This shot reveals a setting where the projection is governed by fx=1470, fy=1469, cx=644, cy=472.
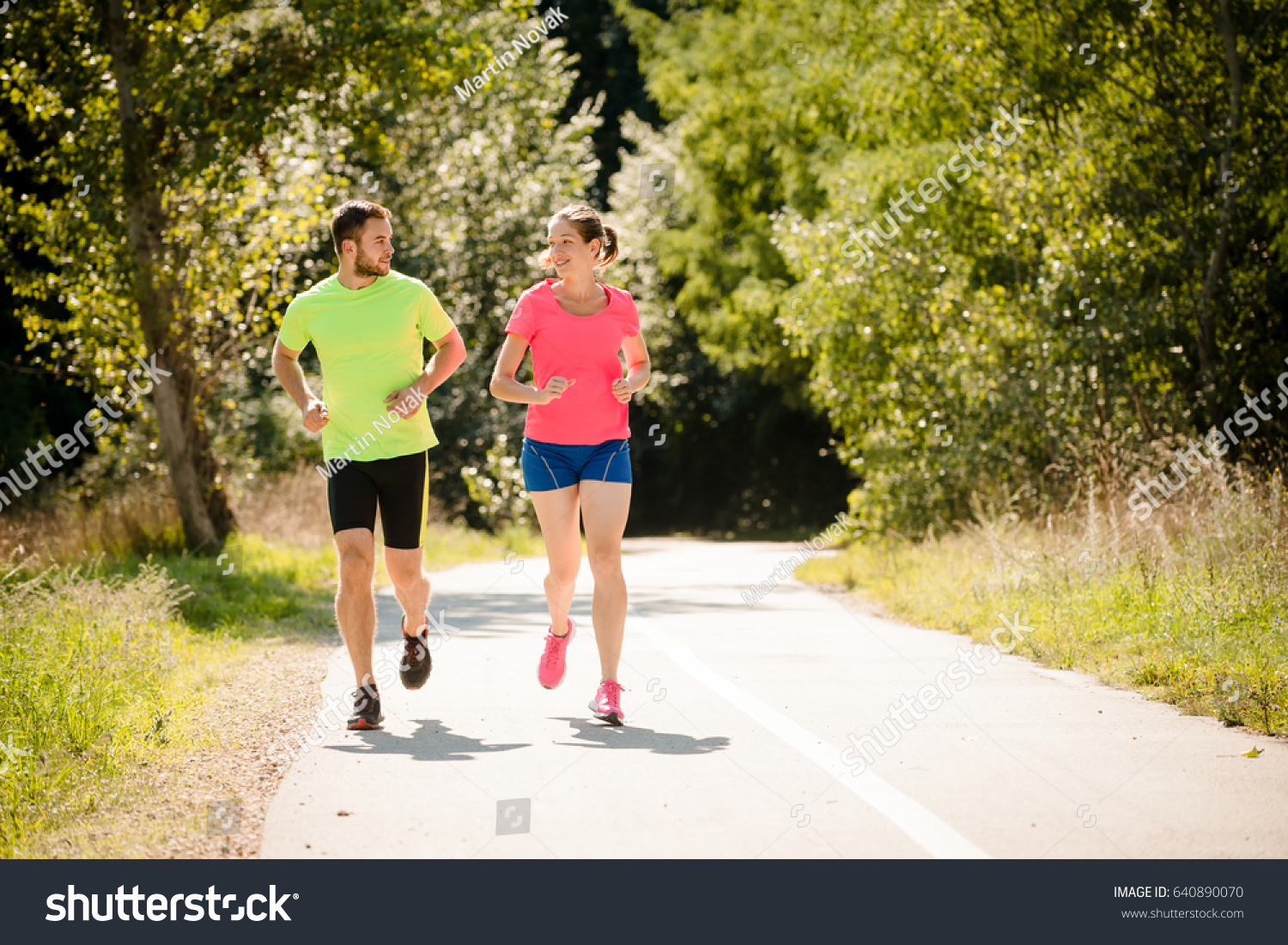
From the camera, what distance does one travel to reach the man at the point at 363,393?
6664 mm

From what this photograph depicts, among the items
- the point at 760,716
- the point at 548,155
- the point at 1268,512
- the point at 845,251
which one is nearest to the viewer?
the point at 760,716

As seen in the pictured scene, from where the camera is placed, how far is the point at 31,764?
5.46 metres

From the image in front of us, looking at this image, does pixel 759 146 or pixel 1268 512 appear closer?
pixel 1268 512

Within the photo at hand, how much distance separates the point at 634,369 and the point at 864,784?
8.15ft

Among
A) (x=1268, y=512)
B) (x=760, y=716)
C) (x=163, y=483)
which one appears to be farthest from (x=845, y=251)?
(x=760, y=716)

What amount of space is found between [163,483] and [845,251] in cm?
909

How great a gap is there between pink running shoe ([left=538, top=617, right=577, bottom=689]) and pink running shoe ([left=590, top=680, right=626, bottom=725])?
1.49ft

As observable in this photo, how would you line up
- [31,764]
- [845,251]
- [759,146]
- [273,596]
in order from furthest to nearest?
[759,146] < [845,251] < [273,596] < [31,764]

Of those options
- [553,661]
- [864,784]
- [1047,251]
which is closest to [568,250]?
[553,661]

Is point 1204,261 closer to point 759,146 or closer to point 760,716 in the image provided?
point 760,716

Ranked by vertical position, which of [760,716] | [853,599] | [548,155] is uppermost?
[548,155]

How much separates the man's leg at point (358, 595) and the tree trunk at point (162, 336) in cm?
907

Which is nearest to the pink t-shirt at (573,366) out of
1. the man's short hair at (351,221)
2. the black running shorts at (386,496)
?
the black running shorts at (386,496)

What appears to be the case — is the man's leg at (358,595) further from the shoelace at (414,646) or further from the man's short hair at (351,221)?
the man's short hair at (351,221)
